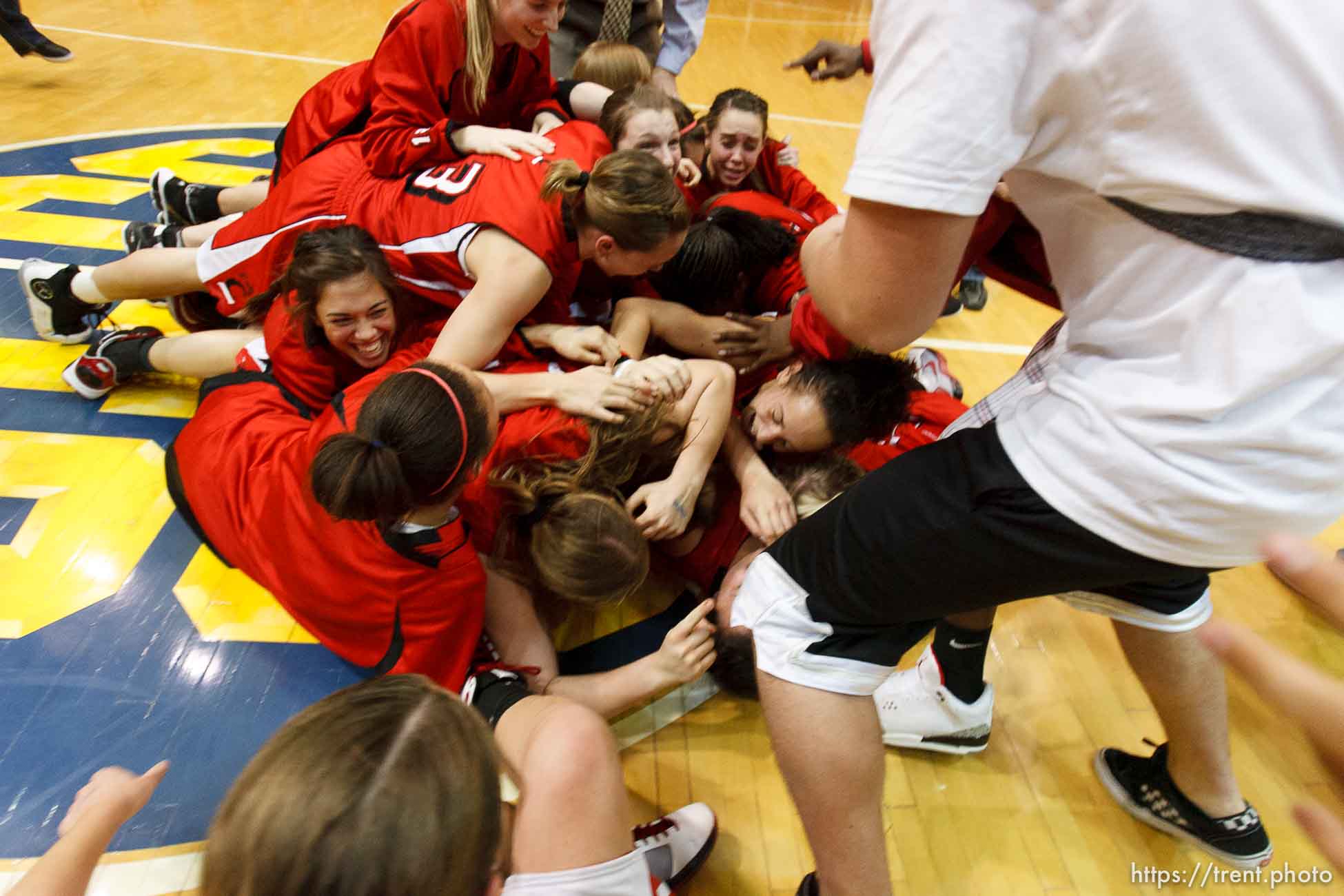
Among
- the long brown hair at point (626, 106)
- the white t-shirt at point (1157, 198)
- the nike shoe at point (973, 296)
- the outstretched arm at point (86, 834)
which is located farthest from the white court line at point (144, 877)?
the nike shoe at point (973, 296)

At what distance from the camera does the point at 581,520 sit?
1.54m

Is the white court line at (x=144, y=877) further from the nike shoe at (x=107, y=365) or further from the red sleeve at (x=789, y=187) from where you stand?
the red sleeve at (x=789, y=187)

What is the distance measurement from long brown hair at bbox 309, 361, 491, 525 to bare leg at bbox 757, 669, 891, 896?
678 mm

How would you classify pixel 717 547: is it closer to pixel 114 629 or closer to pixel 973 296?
pixel 114 629

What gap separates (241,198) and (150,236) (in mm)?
345

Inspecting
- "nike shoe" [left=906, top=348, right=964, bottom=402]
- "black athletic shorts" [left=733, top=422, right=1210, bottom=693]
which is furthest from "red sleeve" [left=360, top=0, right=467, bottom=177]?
"black athletic shorts" [left=733, top=422, right=1210, bottom=693]

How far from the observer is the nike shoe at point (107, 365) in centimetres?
214

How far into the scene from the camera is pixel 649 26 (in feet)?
11.5

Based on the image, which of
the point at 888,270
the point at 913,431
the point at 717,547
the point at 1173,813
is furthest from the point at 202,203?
the point at 1173,813

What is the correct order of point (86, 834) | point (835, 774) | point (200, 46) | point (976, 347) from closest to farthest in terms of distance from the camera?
point (86, 834) < point (835, 774) < point (976, 347) < point (200, 46)

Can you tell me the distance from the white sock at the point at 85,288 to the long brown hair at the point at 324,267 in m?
0.69

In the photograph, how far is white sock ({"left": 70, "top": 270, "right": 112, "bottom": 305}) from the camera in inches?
89.3

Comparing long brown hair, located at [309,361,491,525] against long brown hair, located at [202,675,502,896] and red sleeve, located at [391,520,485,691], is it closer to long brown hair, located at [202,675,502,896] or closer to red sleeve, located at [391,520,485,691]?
red sleeve, located at [391,520,485,691]

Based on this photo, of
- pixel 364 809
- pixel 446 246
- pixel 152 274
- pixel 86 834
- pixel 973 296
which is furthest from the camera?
pixel 973 296
